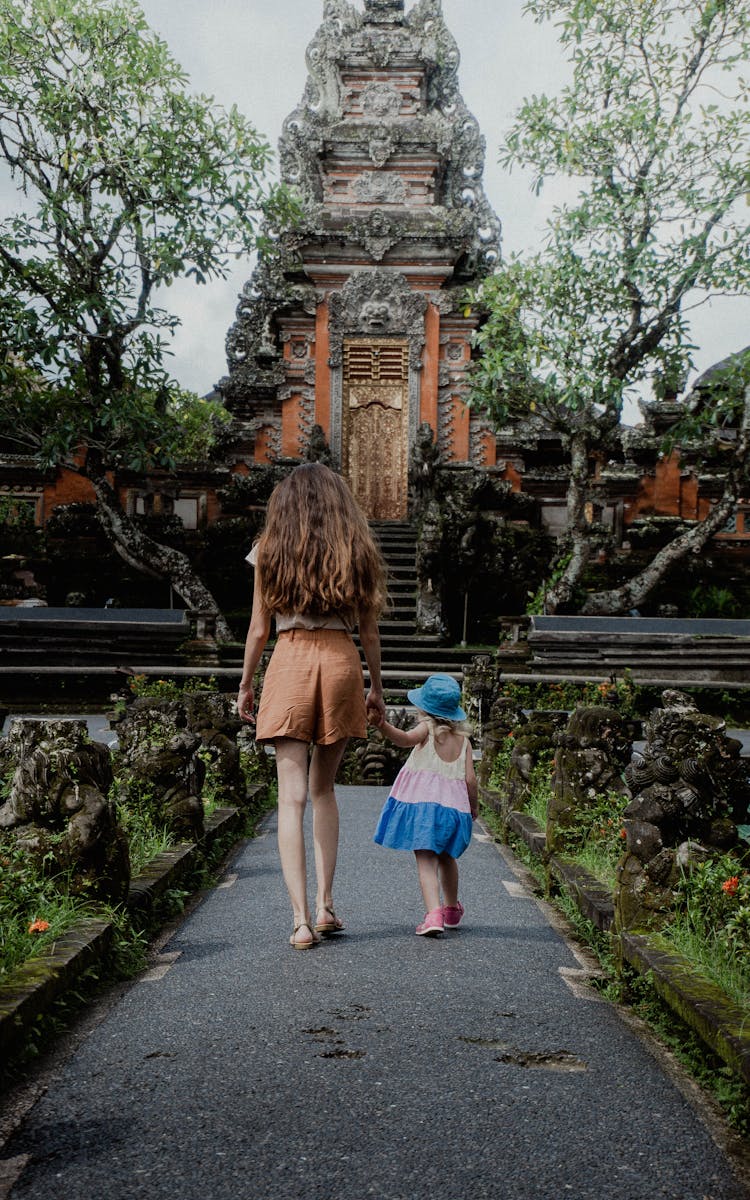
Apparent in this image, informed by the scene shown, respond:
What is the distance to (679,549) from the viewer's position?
1788 cm

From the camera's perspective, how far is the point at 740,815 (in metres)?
4.34

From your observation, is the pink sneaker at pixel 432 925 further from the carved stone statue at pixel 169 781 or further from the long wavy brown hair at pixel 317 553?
the carved stone statue at pixel 169 781

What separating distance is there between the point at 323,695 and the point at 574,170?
14.2 m

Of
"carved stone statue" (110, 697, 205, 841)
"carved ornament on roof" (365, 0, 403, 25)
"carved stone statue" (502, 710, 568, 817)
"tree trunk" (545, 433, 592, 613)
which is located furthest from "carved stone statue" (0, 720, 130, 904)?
"carved ornament on roof" (365, 0, 403, 25)

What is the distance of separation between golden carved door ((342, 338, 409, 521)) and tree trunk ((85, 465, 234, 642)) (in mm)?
4994

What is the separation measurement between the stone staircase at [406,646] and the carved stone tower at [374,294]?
8.19ft

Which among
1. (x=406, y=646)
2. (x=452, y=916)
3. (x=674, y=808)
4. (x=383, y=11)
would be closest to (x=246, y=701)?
(x=452, y=916)

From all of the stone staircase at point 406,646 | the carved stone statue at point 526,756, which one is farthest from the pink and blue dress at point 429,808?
the stone staircase at point 406,646

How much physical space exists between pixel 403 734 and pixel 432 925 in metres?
0.72

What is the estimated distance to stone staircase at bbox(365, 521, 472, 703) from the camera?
1622cm

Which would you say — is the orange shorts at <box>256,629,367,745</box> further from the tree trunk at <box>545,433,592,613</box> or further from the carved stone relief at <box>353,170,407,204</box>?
the carved stone relief at <box>353,170,407,204</box>

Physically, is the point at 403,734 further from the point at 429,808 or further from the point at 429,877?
the point at 429,877

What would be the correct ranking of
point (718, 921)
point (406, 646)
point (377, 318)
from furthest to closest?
point (377, 318), point (406, 646), point (718, 921)

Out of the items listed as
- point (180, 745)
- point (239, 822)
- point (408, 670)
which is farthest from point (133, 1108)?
point (408, 670)
